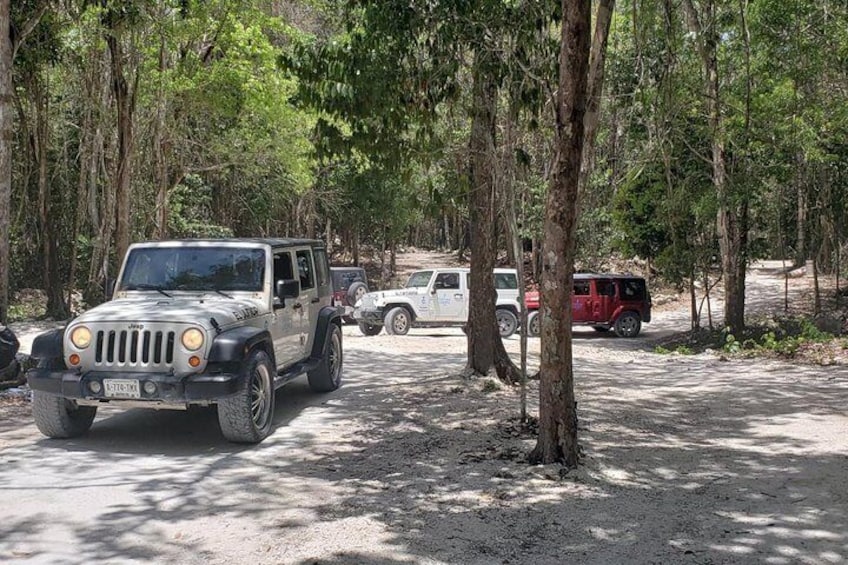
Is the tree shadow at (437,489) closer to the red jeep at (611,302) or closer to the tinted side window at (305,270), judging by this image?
the tinted side window at (305,270)

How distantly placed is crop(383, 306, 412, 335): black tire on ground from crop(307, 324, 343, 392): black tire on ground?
9.26 meters

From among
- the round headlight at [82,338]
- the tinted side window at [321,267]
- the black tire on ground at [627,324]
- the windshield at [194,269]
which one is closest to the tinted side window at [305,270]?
the tinted side window at [321,267]

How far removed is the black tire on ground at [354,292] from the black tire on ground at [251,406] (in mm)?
15300

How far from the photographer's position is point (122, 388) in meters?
6.91

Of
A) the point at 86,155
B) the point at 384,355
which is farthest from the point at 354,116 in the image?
the point at 86,155

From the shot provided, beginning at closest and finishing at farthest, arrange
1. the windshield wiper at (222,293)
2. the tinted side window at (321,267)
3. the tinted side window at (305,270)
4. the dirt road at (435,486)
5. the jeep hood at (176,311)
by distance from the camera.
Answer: the dirt road at (435,486) → the jeep hood at (176,311) → the windshield wiper at (222,293) → the tinted side window at (305,270) → the tinted side window at (321,267)

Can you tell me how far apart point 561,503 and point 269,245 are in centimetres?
453

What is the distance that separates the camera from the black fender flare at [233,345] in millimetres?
7000

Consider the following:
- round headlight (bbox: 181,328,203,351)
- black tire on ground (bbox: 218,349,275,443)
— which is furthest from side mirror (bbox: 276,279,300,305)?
round headlight (bbox: 181,328,203,351)

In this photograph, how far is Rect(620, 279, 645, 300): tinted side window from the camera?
22.8 metres

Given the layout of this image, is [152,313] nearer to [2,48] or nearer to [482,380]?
[482,380]

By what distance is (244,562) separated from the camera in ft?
14.9

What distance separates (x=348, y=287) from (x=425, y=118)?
16107mm

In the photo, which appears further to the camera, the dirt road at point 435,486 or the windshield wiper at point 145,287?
the windshield wiper at point 145,287
